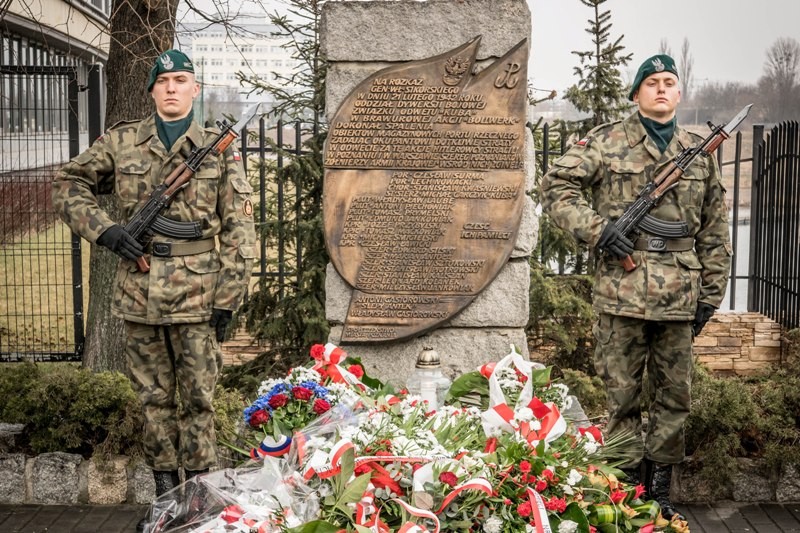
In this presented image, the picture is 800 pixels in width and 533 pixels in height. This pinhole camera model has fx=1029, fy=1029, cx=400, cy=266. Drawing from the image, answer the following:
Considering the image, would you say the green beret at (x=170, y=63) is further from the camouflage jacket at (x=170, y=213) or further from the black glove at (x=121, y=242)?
the black glove at (x=121, y=242)

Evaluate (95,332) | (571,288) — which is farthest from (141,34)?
(571,288)

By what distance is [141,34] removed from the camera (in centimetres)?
645

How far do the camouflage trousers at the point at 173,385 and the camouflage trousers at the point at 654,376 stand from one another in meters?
1.83

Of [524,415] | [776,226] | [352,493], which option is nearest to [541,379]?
[524,415]

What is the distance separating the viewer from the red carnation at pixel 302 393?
447cm

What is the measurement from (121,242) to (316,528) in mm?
1772

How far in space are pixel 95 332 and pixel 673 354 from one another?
12.1ft

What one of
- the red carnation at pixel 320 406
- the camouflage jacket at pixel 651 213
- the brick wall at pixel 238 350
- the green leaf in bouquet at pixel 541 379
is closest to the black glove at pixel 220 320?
the red carnation at pixel 320 406

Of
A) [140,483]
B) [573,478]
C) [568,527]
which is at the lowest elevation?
[140,483]

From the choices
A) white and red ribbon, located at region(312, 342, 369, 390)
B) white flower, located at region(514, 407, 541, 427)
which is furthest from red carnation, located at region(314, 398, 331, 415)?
white flower, located at region(514, 407, 541, 427)

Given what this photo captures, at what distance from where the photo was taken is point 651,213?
→ 185 inches

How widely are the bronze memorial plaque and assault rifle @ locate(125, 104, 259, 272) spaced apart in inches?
33.5

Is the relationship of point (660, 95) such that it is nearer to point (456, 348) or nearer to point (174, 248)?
point (456, 348)

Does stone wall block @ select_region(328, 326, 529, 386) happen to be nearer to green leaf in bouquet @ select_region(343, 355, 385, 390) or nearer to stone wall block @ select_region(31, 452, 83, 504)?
green leaf in bouquet @ select_region(343, 355, 385, 390)
